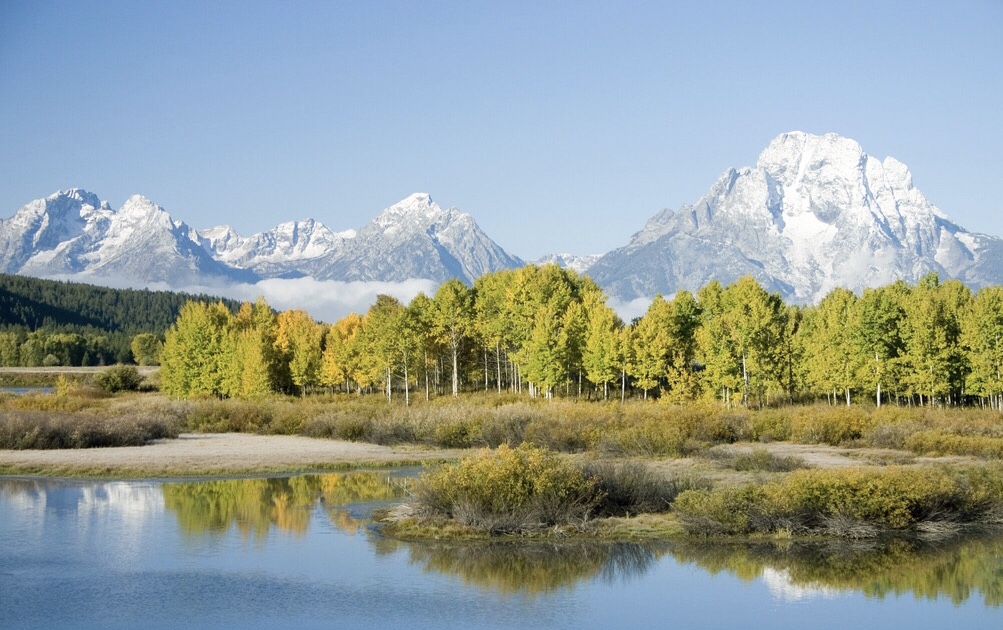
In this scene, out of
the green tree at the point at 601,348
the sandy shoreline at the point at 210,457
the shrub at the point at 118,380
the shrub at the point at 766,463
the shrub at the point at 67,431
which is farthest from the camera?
the shrub at the point at 118,380

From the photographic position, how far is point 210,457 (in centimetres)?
4731

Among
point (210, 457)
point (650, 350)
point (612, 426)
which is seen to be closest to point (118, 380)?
point (650, 350)

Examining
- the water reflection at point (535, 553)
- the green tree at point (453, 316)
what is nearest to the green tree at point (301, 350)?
the green tree at point (453, 316)

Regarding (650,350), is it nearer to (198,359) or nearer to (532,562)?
(198,359)

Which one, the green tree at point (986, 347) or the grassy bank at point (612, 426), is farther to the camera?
the green tree at point (986, 347)

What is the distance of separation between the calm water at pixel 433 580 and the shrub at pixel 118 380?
3182 inches

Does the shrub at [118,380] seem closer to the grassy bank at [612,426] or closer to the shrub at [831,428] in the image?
the grassy bank at [612,426]

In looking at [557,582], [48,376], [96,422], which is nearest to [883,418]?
[557,582]

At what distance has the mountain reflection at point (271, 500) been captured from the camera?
30.9m

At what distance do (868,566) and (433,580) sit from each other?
1100cm

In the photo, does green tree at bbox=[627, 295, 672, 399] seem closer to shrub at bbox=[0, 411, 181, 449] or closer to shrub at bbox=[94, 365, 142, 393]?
shrub at bbox=[0, 411, 181, 449]

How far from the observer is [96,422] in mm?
54219

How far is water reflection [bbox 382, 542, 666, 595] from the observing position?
23906mm

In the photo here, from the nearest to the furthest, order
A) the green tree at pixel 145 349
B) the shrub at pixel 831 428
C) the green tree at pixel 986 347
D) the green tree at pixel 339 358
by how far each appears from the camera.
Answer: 1. the shrub at pixel 831 428
2. the green tree at pixel 986 347
3. the green tree at pixel 339 358
4. the green tree at pixel 145 349
